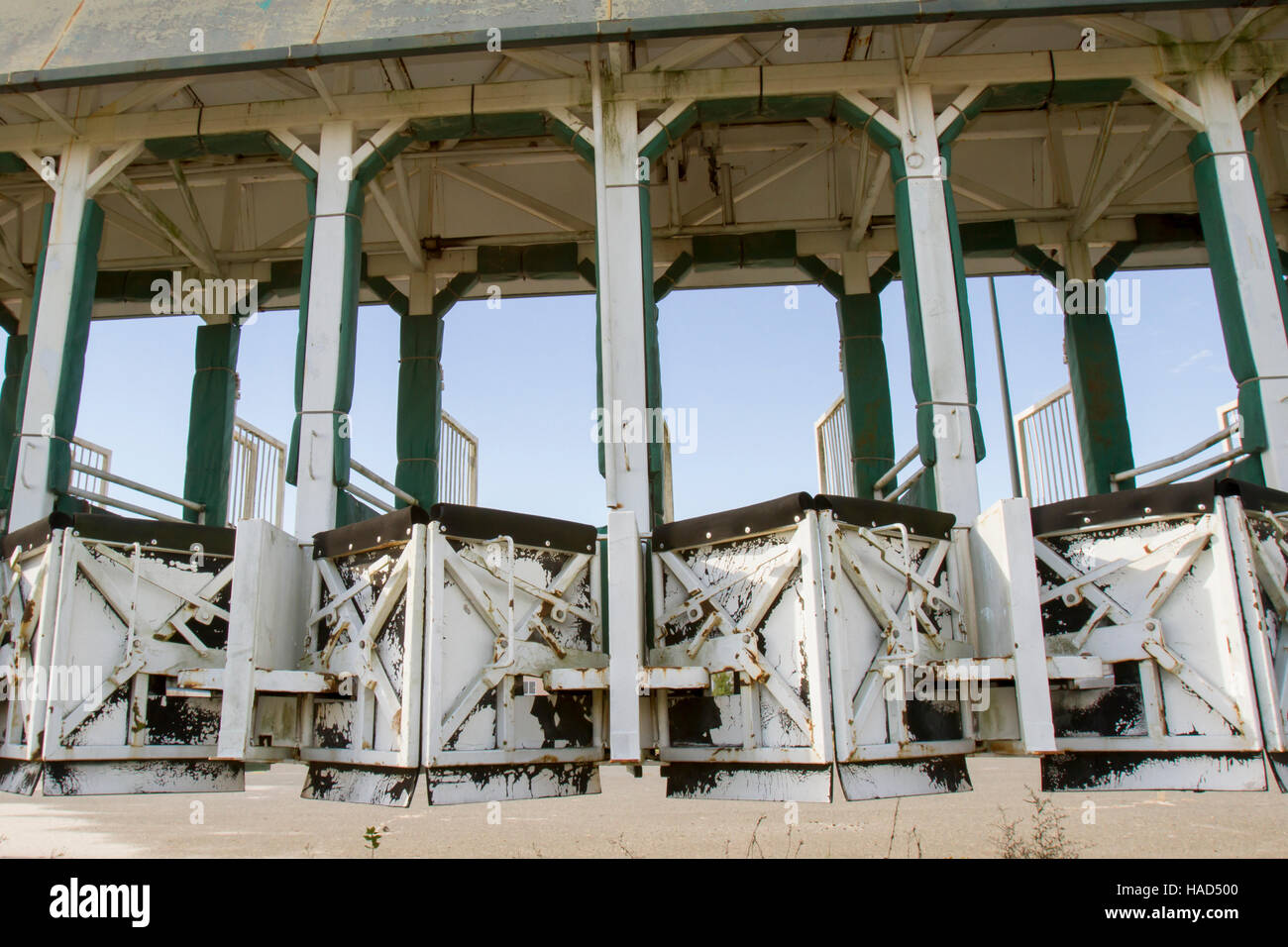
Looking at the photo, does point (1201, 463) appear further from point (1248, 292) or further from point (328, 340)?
point (328, 340)

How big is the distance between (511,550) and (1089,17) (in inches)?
320

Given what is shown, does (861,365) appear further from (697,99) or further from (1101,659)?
(1101,659)

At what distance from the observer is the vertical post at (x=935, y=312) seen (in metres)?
9.56

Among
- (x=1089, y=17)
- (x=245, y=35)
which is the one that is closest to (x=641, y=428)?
(x=245, y=35)

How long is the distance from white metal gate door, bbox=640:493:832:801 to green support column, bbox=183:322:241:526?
8.80 meters

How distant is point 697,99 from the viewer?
1105 cm

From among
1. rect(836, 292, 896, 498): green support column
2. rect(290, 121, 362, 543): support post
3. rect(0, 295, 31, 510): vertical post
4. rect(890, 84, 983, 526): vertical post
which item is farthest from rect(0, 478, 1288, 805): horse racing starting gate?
rect(0, 295, 31, 510): vertical post

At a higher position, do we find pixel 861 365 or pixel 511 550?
pixel 861 365

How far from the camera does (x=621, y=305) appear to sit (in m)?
10.2

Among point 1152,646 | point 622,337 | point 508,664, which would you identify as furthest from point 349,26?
point 1152,646

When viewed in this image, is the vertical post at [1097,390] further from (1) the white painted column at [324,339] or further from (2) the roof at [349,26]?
(1) the white painted column at [324,339]

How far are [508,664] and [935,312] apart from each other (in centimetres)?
541

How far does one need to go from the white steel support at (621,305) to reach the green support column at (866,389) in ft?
18.1

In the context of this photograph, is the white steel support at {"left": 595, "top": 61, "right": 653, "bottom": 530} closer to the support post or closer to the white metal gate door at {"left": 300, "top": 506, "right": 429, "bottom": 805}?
the white metal gate door at {"left": 300, "top": 506, "right": 429, "bottom": 805}
